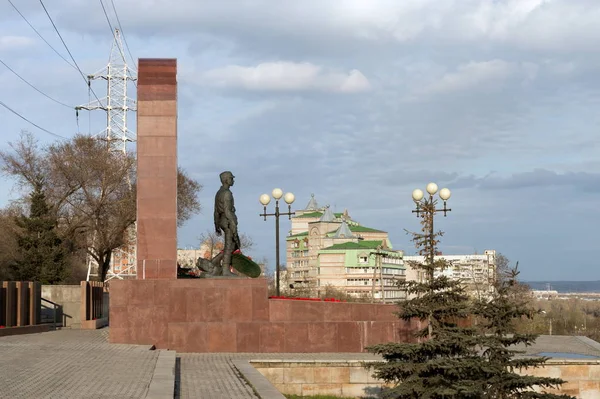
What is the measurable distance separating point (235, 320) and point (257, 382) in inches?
274

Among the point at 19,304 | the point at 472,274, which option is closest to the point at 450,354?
the point at 19,304

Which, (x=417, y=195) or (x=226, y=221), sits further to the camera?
(x=417, y=195)

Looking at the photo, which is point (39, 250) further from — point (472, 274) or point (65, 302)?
point (472, 274)

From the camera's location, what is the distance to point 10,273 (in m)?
41.0

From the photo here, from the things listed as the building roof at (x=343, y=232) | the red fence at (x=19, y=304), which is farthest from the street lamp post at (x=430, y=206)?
the building roof at (x=343, y=232)

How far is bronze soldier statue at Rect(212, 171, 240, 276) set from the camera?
22656 mm

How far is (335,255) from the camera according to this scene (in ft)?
360

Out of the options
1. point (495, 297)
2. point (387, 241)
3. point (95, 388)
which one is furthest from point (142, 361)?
point (387, 241)

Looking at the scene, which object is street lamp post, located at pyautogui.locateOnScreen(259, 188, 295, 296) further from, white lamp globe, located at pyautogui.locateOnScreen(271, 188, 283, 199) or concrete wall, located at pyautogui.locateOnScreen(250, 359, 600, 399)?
concrete wall, located at pyautogui.locateOnScreen(250, 359, 600, 399)

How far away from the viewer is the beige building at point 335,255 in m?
106

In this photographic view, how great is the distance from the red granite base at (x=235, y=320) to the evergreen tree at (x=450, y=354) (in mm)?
5830

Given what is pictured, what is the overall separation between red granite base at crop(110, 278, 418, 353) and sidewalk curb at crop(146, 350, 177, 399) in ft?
10.5

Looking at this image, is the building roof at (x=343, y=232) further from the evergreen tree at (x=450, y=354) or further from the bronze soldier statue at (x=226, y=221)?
the evergreen tree at (x=450, y=354)

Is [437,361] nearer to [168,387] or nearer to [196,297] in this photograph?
[168,387]
